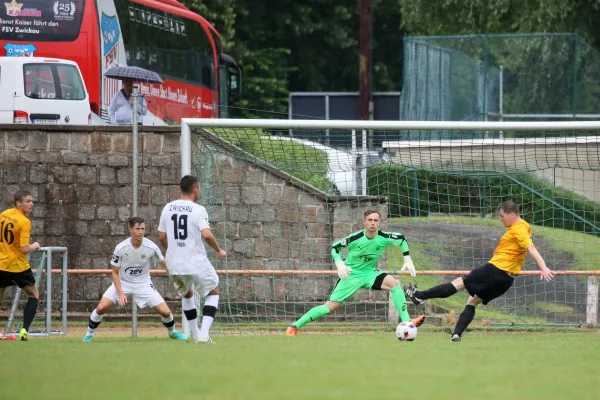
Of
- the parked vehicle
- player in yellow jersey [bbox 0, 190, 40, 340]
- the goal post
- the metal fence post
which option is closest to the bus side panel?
the parked vehicle

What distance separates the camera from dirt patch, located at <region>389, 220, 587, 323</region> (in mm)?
19047

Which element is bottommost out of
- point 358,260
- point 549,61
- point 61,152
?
point 358,260

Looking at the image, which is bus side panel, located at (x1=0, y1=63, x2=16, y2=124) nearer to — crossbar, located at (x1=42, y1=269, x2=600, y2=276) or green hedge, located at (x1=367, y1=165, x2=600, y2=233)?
crossbar, located at (x1=42, y1=269, x2=600, y2=276)

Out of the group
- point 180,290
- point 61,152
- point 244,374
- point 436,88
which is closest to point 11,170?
point 61,152

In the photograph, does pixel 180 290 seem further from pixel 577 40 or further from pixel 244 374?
pixel 577 40

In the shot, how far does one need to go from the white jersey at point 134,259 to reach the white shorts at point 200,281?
1168mm

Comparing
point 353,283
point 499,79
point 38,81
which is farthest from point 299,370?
point 499,79

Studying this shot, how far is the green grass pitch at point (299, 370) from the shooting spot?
26.6 ft

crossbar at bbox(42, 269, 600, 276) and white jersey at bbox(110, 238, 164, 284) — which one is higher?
white jersey at bbox(110, 238, 164, 284)

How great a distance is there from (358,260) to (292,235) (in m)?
4.08

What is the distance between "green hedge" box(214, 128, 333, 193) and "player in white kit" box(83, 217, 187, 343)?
13.7 ft

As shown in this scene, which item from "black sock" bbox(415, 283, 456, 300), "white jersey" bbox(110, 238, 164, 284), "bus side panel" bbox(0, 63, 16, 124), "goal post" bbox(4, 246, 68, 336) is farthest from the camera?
"bus side panel" bbox(0, 63, 16, 124)

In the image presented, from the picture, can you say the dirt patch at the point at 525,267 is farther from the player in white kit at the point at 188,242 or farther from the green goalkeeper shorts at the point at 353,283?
the player in white kit at the point at 188,242

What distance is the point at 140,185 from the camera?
18781 millimetres
